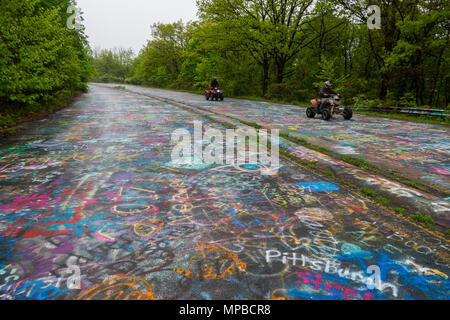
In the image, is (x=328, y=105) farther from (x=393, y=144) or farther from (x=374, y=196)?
(x=374, y=196)

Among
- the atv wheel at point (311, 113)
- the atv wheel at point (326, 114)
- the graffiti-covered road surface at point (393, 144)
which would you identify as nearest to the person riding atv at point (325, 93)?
the atv wheel at point (326, 114)

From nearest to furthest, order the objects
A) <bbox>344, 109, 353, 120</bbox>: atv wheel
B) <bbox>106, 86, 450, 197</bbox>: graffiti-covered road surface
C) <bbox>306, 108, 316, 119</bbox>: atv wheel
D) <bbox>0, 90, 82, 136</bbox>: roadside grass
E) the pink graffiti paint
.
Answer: the pink graffiti paint
<bbox>106, 86, 450, 197</bbox>: graffiti-covered road surface
<bbox>0, 90, 82, 136</bbox>: roadside grass
<bbox>344, 109, 353, 120</bbox>: atv wheel
<bbox>306, 108, 316, 119</bbox>: atv wheel

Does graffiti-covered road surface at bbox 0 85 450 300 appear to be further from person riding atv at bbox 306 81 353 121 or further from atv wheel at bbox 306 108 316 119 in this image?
atv wheel at bbox 306 108 316 119

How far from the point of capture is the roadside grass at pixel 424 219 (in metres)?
3.63

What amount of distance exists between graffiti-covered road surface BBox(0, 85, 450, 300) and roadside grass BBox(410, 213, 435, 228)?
0.27 m

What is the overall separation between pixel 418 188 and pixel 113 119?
12378mm

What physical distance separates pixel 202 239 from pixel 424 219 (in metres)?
3.18

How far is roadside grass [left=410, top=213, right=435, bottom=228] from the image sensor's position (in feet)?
11.9

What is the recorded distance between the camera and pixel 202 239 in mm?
3207

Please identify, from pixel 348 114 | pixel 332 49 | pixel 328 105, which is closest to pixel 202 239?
pixel 328 105

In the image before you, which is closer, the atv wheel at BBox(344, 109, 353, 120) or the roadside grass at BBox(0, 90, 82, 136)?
the roadside grass at BBox(0, 90, 82, 136)

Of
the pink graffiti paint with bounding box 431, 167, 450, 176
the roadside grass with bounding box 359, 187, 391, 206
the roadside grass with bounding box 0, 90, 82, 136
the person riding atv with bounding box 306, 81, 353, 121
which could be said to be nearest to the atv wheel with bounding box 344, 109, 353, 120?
the person riding atv with bounding box 306, 81, 353, 121

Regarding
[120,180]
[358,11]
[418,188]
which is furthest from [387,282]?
[358,11]
